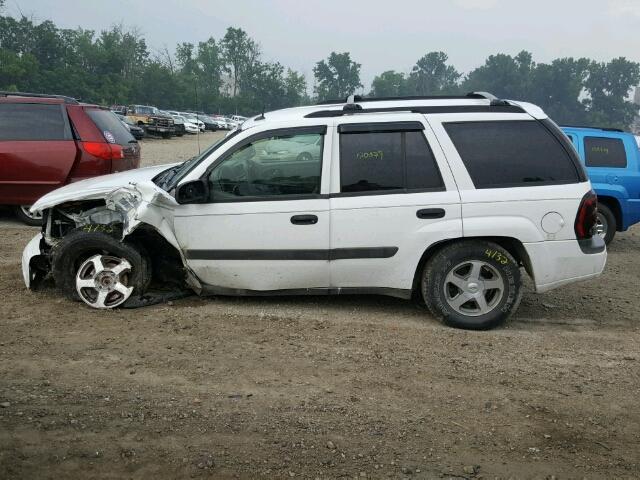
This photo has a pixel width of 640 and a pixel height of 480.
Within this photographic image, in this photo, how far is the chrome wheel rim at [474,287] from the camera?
15.8 feet

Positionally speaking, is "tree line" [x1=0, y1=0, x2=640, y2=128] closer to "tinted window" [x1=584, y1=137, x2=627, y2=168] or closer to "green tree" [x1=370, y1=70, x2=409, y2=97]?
"green tree" [x1=370, y1=70, x2=409, y2=97]

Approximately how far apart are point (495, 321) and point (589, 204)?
1.19 meters

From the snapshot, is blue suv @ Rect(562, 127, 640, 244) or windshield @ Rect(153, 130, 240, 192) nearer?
windshield @ Rect(153, 130, 240, 192)

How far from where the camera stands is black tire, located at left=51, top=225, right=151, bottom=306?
5.00m

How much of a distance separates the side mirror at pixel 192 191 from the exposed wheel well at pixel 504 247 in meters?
1.85

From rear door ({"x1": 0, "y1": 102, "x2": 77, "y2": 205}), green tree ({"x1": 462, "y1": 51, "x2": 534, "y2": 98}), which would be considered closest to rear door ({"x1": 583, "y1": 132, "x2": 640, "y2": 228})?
rear door ({"x1": 0, "y1": 102, "x2": 77, "y2": 205})

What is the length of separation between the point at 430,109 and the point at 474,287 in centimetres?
151

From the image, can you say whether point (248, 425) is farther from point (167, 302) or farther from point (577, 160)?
point (577, 160)

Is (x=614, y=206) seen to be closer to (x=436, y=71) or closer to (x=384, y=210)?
(x=384, y=210)

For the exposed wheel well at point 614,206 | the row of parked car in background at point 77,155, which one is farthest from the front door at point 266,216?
the exposed wheel well at point 614,206

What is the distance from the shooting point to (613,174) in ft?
28.1

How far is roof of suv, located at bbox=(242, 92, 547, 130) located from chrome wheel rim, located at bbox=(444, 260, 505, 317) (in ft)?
4.27

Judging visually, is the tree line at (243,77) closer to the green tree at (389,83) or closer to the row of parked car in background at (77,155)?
the green tree at (389,83)

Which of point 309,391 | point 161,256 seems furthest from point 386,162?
point 161,256
